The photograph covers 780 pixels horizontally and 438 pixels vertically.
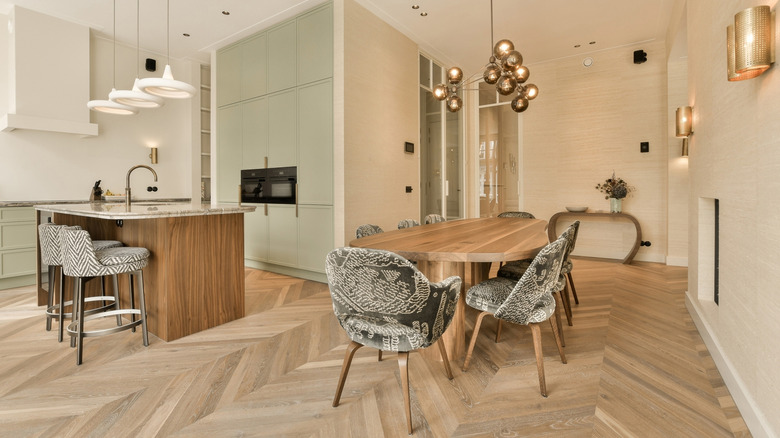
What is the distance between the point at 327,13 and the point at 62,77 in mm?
3378

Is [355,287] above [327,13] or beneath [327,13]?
beneath

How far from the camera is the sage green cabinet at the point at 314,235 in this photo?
4.27 meters

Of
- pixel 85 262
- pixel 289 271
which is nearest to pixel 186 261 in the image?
pixel 85 262

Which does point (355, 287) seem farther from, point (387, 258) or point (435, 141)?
point (435, 141)

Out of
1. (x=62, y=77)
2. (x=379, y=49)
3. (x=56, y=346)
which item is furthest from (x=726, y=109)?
(x=62, y=77)

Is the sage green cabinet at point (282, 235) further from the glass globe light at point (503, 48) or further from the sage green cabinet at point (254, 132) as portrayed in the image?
the glass globe light at point (503, 48)

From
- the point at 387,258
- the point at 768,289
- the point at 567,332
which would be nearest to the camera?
the point at 387,258

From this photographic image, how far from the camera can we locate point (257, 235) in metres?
5.03

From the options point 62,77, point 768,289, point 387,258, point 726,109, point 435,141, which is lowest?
point 768,289

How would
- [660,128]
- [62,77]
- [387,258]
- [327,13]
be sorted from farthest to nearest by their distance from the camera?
[660,128] → [62,77] → [327,13] → [387,258]

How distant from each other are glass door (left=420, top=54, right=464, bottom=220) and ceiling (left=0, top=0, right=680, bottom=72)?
532 mm

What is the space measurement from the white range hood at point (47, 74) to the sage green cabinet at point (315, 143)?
2757 mm

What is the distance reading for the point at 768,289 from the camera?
4.80 ft

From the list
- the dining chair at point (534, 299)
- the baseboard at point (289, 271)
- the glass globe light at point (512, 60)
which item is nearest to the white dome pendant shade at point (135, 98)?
the baseboard at point (289, 271)
